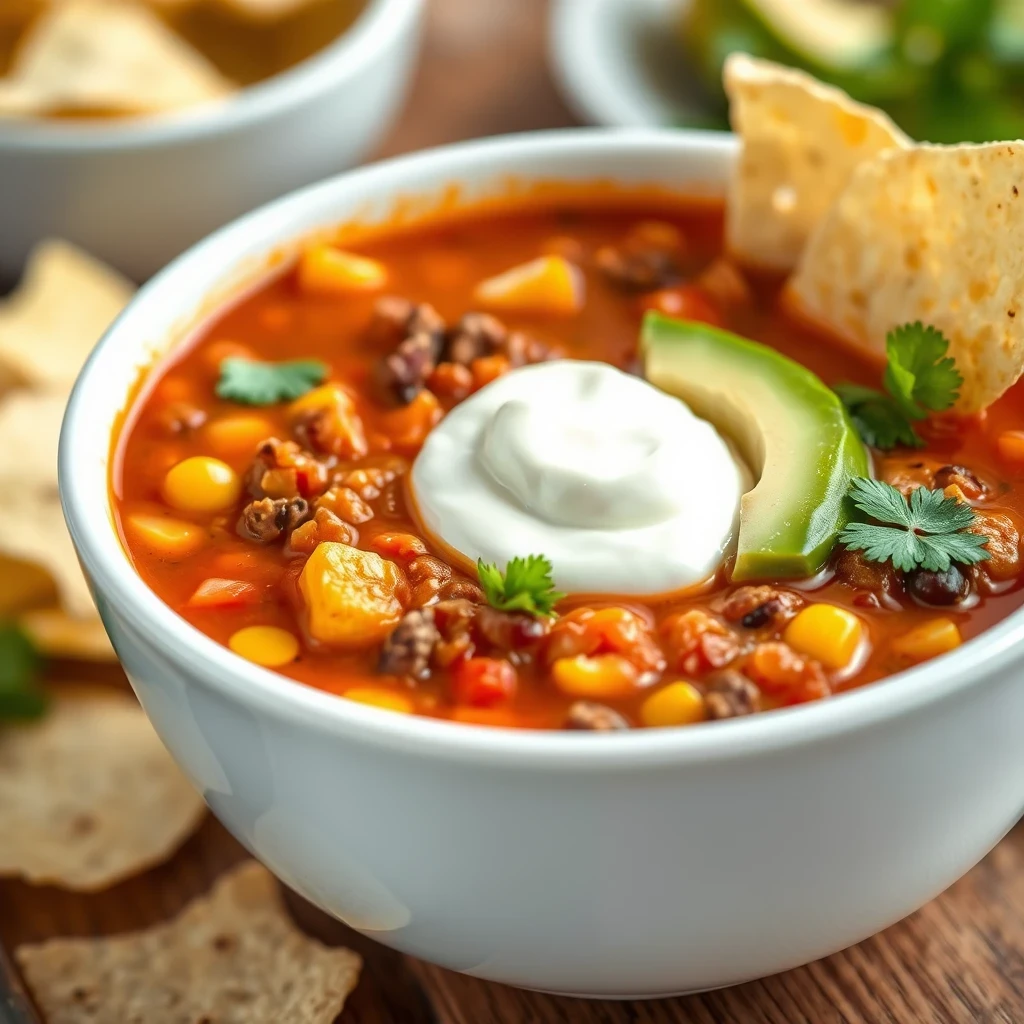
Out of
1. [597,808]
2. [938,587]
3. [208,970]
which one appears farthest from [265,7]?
[597,808]

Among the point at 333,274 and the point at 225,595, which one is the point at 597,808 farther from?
the point at 333,274

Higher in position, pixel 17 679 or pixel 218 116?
pixel 218 116

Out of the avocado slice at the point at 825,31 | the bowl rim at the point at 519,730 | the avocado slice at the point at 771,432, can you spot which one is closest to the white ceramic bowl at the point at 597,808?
the bowl rim at the point at 519,730

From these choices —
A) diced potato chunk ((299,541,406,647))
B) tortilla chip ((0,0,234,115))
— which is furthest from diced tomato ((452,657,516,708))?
tortilla chip ((0,0,234,115))

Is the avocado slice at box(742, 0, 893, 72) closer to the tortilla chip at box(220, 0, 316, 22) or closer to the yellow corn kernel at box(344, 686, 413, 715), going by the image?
the tortilla chip at box(220, 0, 316, 22)

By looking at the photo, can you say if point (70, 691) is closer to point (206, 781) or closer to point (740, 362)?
point (206, 781)

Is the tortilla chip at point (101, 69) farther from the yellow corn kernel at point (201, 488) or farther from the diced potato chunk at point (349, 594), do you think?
the diced potato chunk at point (349, 594)

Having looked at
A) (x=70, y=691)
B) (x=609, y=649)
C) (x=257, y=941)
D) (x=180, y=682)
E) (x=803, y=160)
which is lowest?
(x=70, y=691)

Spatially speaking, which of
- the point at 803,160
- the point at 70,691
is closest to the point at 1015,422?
the point at 803,160
